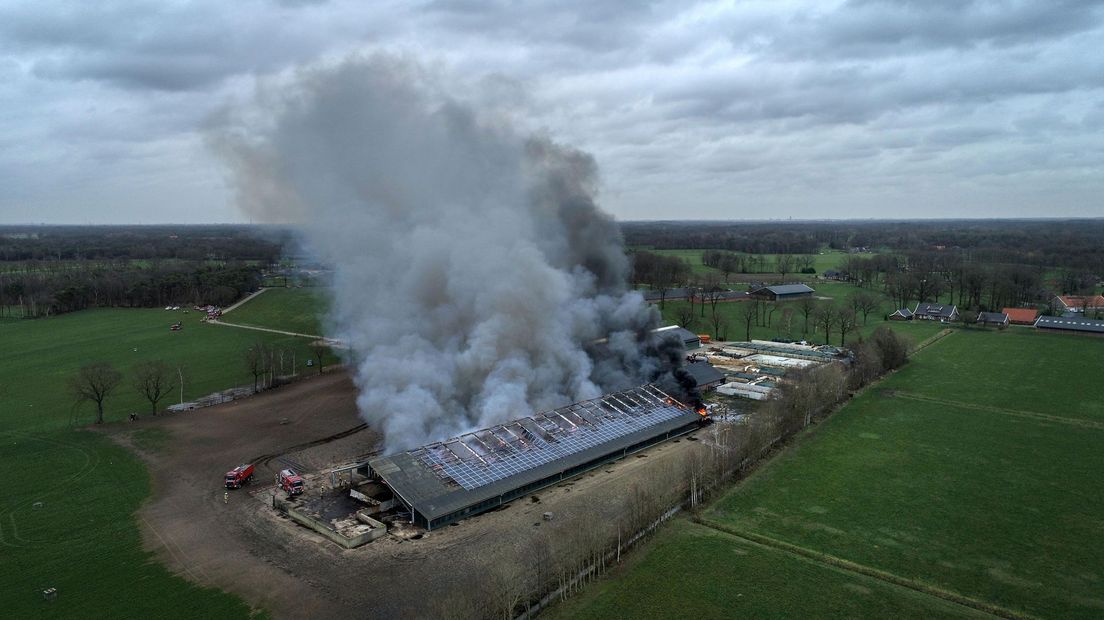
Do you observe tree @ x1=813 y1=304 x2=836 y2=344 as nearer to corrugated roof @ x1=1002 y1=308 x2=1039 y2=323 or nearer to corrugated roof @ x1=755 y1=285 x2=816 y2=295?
corrugated roof @ x1=755 y1=285 x2=816 y2=295

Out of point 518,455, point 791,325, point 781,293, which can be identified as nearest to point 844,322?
point 791,325

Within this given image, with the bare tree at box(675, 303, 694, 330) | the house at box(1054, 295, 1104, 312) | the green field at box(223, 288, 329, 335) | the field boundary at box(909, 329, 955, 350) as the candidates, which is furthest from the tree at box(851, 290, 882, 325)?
the green field at box(223, 288, 329, 335)

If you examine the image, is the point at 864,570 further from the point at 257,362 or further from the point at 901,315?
the point at 901,315

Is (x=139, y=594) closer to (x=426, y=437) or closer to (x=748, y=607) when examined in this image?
(x=426, y=437)

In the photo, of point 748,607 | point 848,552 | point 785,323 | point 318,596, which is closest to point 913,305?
point 785,323

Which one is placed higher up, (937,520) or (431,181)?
(431,181)

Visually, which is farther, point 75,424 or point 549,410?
point 75,424
